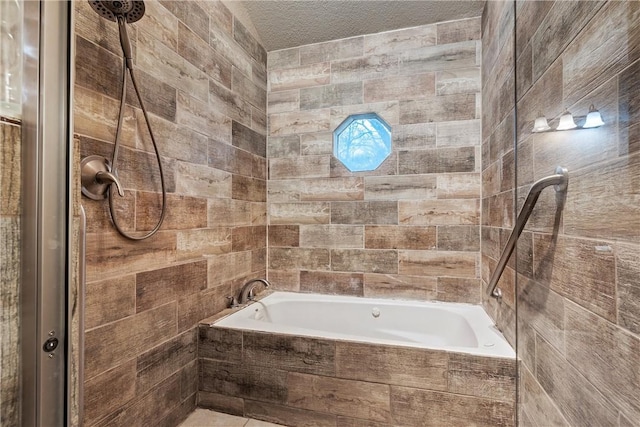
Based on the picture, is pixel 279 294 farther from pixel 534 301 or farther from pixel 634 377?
pixel 634 377

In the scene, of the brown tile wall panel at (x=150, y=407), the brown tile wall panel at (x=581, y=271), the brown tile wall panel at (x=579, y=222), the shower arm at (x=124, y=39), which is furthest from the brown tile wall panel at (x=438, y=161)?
the brown tile wall panel at (x=150, y=407)

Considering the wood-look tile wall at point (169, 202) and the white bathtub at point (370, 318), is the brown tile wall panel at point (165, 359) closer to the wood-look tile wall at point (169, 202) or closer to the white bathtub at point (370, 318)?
the wood-look tile wall at point (169, 202)

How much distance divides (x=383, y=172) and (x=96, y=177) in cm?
186

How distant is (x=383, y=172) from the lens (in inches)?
93.5

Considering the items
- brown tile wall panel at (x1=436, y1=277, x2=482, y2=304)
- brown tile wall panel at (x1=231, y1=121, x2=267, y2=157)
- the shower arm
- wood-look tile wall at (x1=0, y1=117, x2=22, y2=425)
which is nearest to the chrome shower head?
the shower arm

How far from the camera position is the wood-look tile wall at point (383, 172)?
87.7 inches

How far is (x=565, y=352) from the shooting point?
3.15 ft

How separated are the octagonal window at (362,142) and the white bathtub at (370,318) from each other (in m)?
1.12

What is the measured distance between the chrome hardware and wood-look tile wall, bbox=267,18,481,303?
58.7 inches

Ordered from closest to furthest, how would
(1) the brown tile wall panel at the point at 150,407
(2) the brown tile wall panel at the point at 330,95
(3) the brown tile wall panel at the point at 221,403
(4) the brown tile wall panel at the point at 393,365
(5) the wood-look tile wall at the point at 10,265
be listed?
(5) the wood-look tile wall at the point at 10,265 → (1) the brown tile wall panel at the point at 150,407 → (4) the brown tile wall panel at the point at 393,365 → (3) the brown tile wall panel at the point at 221,403 → (2) the brown tile wall panel at the point at 330,95

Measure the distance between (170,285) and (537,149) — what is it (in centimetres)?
188

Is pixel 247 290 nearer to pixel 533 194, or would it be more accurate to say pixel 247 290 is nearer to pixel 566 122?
pixel 533 194

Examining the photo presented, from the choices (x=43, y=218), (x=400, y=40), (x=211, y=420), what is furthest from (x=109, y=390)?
(x=400, y=40)

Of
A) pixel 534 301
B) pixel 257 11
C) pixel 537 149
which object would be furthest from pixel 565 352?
pixel 257 11
